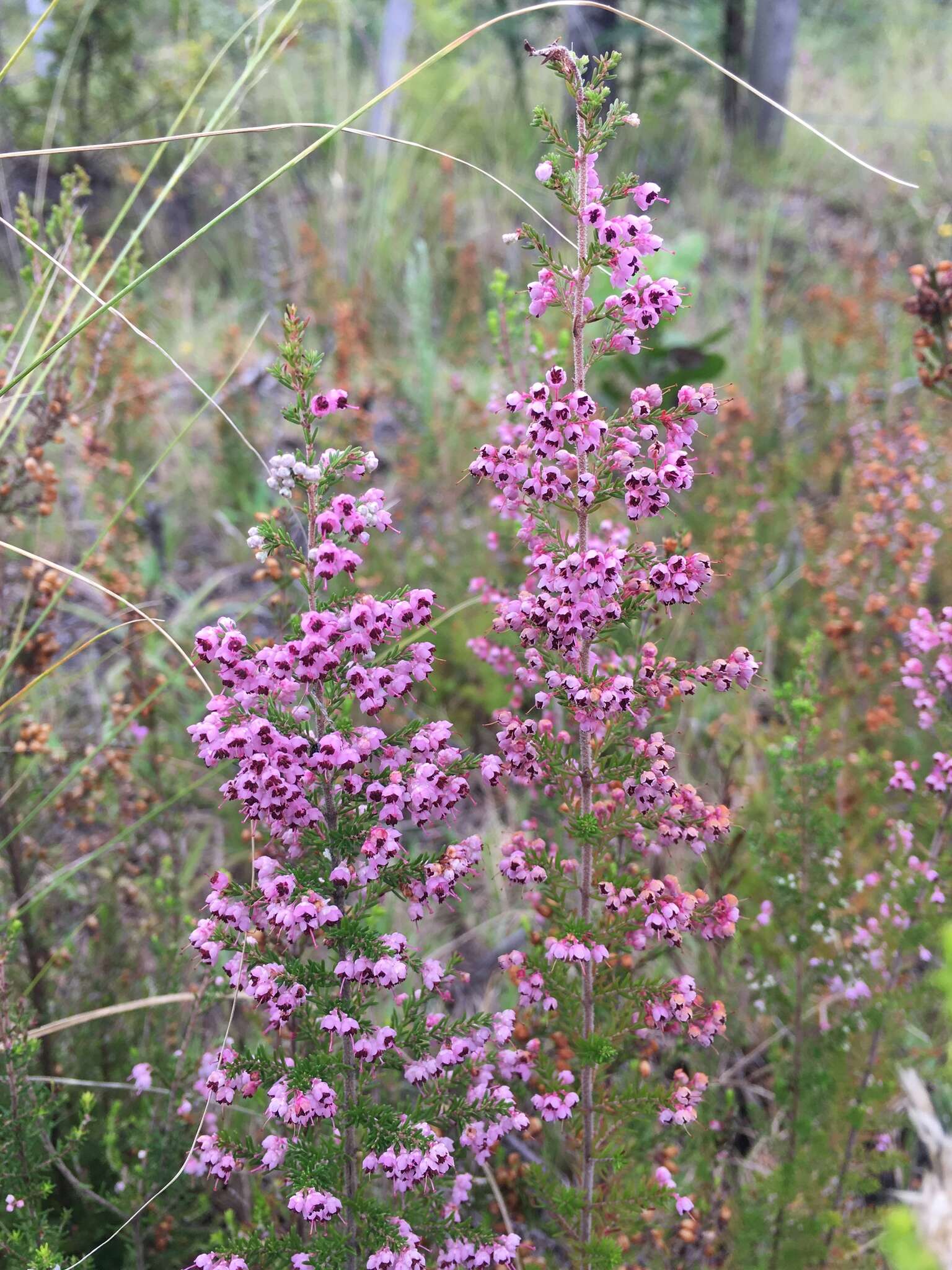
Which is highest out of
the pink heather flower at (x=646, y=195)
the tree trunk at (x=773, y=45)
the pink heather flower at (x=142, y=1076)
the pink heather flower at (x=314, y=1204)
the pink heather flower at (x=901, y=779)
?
the tree trunk at (x=773, y=45)

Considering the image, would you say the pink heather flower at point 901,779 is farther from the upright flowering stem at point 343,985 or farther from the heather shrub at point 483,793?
the upright flowering stem at point 343,985

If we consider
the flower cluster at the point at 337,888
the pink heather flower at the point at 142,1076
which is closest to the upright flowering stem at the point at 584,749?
the flower cluster at the point at 337,888

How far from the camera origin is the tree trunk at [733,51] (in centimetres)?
1246

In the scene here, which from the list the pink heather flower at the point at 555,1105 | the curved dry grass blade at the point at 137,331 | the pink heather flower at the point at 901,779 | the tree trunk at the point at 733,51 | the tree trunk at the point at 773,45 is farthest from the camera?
the tree trunk at the point at 733,51

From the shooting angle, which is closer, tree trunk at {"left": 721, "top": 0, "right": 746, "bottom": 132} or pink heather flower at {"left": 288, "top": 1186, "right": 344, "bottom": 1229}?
pink heather flower at {"left": 288, "top": 1186, "right": 344, "bottom": 1229}

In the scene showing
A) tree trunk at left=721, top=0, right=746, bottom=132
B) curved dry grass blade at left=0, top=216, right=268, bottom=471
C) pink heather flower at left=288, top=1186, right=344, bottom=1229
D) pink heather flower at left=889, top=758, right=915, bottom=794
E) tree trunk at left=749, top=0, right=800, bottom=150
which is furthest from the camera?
tree trunk at left=721, top=0, right=746, bottom=132

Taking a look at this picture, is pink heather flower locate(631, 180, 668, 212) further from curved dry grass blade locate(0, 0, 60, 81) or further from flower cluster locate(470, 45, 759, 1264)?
curved dry grass blade locate(0, 0, 60, 81)

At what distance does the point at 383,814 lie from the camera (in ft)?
5.53

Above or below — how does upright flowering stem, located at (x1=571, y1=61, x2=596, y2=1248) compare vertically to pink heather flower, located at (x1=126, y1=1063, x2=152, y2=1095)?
above

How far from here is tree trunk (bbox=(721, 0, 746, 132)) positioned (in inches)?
491

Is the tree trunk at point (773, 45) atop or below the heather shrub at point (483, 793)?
atop

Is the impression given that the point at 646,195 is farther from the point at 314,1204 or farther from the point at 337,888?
the point at 314,1204

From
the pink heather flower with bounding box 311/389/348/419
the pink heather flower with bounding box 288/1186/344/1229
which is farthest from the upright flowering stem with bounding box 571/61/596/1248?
the pink heather flower with bounding box 288/1186/344/1229

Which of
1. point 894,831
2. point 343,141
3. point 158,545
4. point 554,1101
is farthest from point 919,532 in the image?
point 343,141
